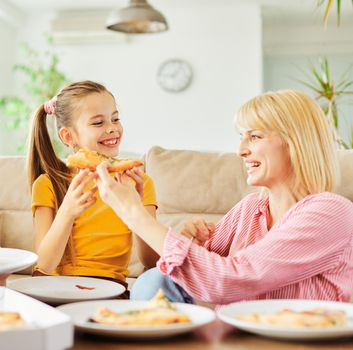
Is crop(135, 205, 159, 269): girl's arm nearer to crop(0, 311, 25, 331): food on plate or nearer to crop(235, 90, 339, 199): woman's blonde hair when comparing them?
crop(235, 90, 339, 199): woman's blonde hair

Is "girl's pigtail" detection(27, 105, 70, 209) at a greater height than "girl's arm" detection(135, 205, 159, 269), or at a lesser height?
greater

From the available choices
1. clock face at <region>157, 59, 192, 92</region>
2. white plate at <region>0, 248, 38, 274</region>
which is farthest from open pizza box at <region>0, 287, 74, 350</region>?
clock face at <region>157, 59, 192, 92</region>

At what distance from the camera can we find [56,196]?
2.05 m

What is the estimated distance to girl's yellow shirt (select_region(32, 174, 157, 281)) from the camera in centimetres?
198

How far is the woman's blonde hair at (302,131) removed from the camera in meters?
1.49

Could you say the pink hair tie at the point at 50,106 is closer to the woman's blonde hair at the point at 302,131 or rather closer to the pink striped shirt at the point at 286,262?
the woman's blonde hair at the point at 302,131

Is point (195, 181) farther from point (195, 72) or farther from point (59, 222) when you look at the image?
point (195, 72)

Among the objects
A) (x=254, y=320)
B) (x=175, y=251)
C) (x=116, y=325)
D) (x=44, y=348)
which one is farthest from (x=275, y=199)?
(x=44, y=348)

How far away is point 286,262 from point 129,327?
436 millimetres

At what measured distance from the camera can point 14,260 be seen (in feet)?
4.06

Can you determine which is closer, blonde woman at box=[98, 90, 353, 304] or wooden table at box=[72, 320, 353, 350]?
wooden table at box=[72, 320, 353, 350]

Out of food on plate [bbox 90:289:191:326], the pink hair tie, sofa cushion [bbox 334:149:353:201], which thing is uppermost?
the pink hair tie

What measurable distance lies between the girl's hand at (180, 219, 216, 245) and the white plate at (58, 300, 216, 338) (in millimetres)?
531

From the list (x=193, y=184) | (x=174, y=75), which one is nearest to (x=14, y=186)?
(x=193, y=184)
